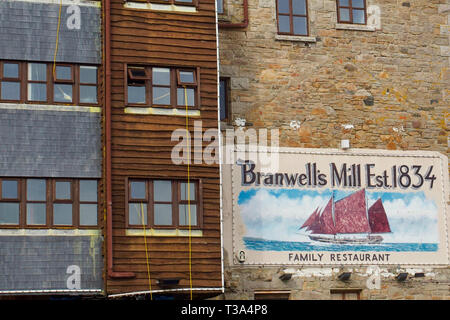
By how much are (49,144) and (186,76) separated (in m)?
3.92

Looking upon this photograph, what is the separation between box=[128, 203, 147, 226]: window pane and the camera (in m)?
26.5

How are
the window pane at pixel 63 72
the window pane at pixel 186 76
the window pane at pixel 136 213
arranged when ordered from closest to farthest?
the window pane at pixel 136 213 → the window pane at pixel 63 72 → the window pane at pixel 186 76

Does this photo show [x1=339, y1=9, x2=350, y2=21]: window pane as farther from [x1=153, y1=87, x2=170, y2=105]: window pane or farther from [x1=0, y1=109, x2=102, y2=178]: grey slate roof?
[x1=0, y1=109, x2=102, y2=178]: grey slate roof

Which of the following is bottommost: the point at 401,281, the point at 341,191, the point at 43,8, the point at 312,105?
the point at 401,281

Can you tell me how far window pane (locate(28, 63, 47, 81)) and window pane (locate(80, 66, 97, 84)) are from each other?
91 cm

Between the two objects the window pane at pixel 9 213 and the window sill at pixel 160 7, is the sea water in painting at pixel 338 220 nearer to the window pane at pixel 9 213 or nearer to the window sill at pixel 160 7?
the window sill at pixel 160 7

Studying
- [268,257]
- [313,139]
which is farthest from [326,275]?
[313,139]

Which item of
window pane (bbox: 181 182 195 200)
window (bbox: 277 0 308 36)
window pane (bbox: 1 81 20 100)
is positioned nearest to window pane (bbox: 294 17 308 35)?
window (bbox: 277 0 308 36)

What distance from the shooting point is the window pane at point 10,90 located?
1046 inches

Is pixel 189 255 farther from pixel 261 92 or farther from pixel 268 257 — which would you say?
pixel 261 92

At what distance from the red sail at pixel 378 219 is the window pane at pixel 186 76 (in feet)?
21.4

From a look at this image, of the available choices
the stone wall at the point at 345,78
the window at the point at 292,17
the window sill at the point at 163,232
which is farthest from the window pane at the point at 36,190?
the window at the point at 292,17

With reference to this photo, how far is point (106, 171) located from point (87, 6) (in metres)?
4.34

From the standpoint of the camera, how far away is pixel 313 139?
30.3 m
